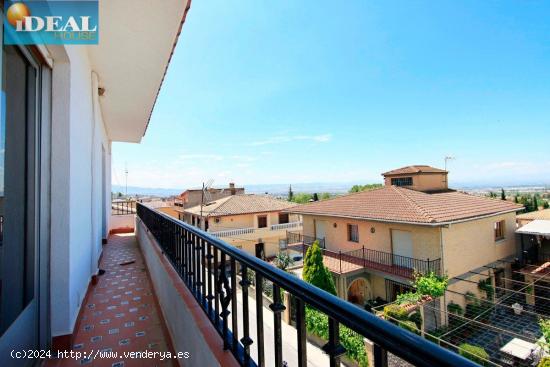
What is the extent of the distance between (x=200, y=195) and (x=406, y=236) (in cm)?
1845

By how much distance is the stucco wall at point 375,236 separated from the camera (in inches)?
366

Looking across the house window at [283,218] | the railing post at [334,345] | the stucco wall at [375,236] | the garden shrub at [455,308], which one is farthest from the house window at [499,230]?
the railing post at [334,345]

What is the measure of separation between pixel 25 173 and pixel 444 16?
14809mm

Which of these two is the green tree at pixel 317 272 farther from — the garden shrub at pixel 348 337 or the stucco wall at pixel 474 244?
the stucco wall at pixel 474 244

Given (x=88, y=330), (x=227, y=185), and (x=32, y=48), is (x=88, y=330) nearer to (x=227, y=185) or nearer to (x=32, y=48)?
(x=32, y=48)

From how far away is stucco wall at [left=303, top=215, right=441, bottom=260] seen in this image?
9289mm

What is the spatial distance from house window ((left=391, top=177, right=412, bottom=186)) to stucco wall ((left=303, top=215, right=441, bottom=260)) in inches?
178

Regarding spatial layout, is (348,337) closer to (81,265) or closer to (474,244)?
(81,265)

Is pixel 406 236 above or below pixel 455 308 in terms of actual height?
above

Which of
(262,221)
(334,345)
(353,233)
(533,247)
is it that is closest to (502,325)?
(353,233)

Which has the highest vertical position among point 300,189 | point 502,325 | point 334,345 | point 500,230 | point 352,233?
point 300,189

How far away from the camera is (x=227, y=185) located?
25406 mm

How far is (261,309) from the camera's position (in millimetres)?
1061

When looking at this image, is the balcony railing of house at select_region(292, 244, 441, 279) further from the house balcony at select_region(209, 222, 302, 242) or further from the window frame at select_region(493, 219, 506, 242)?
the house balcony at select_region(209, 222, 302, 242)
